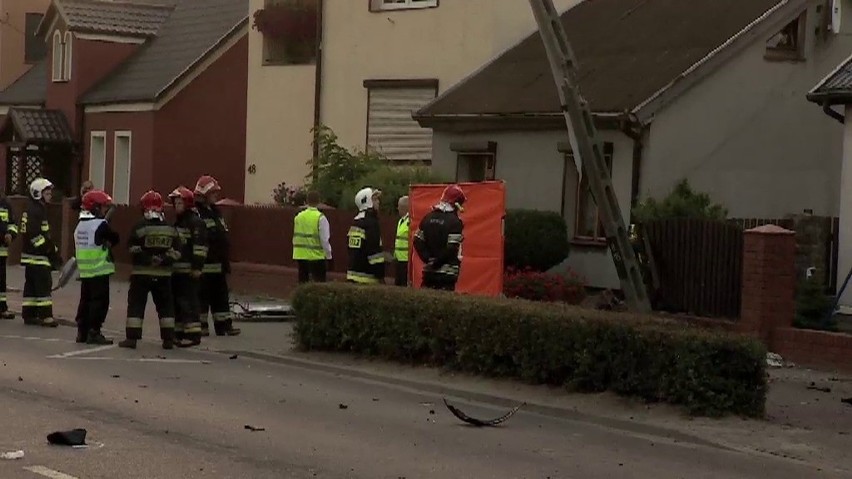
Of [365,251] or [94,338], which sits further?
[365,251]

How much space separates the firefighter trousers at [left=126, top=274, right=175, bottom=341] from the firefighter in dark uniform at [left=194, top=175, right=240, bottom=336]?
3.67 ft

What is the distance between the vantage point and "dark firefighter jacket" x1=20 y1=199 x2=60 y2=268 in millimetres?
19781

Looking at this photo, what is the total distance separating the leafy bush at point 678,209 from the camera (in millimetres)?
20125

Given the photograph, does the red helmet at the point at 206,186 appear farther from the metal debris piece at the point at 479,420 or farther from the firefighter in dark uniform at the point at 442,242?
the metal debris piece at the point at 479,420

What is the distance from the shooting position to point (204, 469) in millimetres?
9758

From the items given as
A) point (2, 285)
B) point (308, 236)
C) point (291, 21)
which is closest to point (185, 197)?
point (308, 236)

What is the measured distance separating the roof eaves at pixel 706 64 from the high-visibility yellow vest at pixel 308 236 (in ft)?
15.1

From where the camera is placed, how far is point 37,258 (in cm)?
1983

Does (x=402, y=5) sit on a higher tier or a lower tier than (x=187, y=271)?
higher

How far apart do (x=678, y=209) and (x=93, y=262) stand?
24.5ft

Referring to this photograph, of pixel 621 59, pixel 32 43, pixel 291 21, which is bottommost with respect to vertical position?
pixel 621 59

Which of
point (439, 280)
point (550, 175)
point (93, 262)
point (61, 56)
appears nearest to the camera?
point (439, 280)

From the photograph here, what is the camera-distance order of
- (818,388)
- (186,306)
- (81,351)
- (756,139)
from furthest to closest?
(756,139) < (186,306) < (81,351) < (818,388)

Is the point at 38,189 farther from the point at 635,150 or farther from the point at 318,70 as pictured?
the point at 318,70
